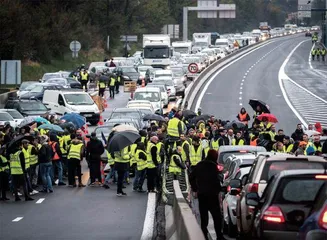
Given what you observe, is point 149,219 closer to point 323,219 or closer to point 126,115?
point 323,219

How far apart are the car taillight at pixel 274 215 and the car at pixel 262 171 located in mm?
2365

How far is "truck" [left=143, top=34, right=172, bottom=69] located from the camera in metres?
86.6

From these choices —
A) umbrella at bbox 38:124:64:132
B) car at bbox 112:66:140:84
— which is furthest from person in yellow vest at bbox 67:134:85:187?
car at bbox 112:66:140:84

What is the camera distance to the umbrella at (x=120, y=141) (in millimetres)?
29166

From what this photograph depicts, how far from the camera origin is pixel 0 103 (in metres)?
60.4

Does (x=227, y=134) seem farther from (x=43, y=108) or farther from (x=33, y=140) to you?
(x=43, y=108)

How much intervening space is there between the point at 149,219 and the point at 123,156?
6014mm

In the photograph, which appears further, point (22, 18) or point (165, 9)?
point (165, 9)

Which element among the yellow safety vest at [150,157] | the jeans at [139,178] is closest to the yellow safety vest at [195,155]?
the yellow safety vest at [150,157]

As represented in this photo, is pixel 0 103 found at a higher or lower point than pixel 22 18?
lower

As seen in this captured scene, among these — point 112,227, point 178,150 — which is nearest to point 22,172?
point 178,150

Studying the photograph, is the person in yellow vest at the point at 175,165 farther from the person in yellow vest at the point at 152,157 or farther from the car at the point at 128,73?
the car at the point at 128,73

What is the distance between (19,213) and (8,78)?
27.2 meters

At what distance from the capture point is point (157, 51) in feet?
285
